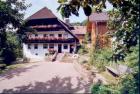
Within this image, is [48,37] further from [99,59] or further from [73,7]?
[73,7]

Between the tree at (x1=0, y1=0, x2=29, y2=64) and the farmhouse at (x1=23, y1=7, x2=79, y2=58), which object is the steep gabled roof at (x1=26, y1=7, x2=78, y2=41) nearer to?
the farmhouse at (x1=23, y1=7, x2=79, y2=58)

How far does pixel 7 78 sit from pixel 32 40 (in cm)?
3551

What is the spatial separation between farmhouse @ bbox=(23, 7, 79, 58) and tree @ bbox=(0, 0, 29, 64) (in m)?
15.1

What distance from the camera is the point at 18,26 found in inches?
1780

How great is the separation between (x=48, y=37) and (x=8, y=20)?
63.5 feet

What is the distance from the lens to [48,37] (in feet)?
201

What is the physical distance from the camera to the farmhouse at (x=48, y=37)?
60.4m

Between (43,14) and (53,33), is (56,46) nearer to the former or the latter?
(53,33)

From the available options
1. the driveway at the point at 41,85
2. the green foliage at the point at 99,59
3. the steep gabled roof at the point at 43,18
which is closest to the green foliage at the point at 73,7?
the driveway at the point at 41,85

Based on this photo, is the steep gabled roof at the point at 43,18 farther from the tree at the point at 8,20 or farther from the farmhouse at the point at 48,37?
the tree at the point at 8,20

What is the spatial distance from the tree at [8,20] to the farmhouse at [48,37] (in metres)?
15.1

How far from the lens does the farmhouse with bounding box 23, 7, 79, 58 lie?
60.4m

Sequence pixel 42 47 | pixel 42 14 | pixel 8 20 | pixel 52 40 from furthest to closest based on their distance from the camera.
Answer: pixel 42 47
pixel 42 14
pixel 52 40
pixel 8 20

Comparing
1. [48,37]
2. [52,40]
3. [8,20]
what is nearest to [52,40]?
[52,40]
